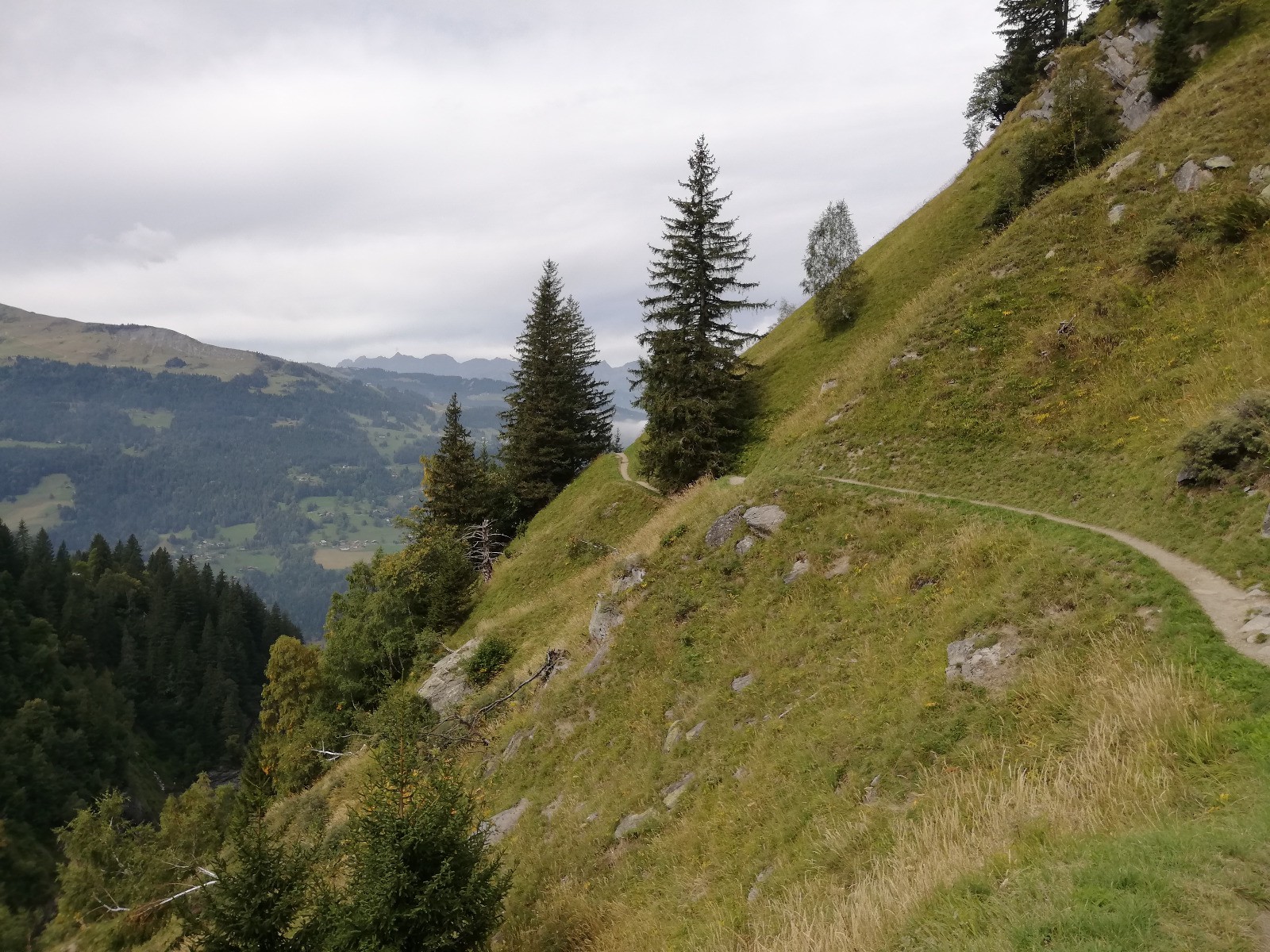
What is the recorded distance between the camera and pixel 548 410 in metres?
50.9

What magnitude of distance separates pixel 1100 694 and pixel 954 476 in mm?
13249

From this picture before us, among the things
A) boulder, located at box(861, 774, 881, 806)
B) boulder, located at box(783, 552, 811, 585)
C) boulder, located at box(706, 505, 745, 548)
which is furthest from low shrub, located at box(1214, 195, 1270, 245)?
boulder, located at box(861, 774, 881, 806)

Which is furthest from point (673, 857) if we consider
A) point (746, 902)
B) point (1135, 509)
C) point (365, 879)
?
point (1135, 509)

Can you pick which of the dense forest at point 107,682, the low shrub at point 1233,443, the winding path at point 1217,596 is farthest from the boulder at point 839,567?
the dense forest at point 107,682

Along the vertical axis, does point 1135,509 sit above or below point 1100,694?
above

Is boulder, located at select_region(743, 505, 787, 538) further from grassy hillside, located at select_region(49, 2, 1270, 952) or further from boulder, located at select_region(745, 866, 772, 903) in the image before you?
boulder, located at select_region(745, 866, 772, 903)

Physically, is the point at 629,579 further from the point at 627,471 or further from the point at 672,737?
the point at 627,471

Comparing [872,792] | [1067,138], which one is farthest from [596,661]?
[1067,138]

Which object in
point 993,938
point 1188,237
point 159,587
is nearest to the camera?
point 993,938

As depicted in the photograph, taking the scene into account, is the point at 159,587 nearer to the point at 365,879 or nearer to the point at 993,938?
the point at 365,879

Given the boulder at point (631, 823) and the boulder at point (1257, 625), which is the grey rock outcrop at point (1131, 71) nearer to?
the boulder at point (1257, 625)

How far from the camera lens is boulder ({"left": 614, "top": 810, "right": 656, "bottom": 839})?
1402 centimetres

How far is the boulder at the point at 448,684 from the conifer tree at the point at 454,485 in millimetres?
16367

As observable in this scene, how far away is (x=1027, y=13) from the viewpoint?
50.1m
